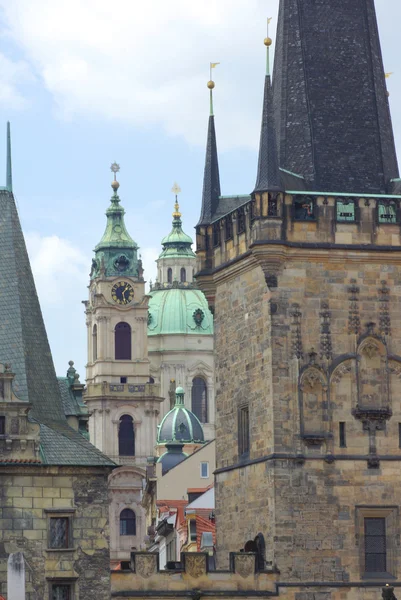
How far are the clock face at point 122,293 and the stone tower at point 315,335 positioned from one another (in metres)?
112

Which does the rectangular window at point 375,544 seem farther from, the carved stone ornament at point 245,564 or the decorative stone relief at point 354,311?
the decorative stone relief at point 354,311

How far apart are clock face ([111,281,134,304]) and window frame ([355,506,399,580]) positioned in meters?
118

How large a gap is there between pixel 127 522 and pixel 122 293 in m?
24.3

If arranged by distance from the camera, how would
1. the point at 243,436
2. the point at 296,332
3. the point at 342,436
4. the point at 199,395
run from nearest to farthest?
1. the point at 342,436
2. the point at 296,332
3. the point at 243,436
4. the point at 199,395

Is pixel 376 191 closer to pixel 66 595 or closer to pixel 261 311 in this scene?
pixel 261 311

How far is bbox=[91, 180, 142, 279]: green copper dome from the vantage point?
17400 centimetres

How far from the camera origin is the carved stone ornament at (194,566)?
2199 inches

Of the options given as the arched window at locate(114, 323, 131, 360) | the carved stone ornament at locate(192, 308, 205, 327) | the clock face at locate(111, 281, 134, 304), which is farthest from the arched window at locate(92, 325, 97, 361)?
the carved stone ornament at locate(192, 308, 205, 327)

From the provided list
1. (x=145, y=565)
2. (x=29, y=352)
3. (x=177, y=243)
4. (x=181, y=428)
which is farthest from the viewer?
(x=177, y=243)

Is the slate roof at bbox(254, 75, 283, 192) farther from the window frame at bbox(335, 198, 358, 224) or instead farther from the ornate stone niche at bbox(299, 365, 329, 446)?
the ornate stone niche at bbox(299, 365, 329, 446)

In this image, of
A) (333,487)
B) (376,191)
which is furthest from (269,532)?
(376,191)

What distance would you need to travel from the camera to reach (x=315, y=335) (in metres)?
57.6

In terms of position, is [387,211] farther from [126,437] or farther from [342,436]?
[126,437]

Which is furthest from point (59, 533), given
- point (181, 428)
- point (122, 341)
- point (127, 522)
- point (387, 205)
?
point (122, 341)
